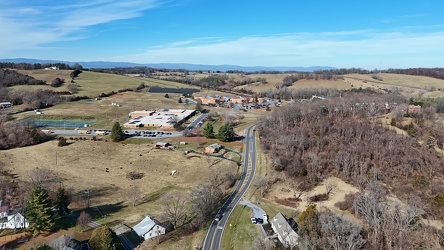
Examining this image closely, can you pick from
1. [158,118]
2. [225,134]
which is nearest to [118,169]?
[225,134]

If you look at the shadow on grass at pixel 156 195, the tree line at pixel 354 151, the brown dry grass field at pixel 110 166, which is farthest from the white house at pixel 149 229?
the tree line at pixel 354 151

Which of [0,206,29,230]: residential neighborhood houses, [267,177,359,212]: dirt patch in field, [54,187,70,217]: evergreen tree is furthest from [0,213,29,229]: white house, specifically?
[267,177,359,212]: dirt patch in field

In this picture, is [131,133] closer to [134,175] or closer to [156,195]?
[134,175]

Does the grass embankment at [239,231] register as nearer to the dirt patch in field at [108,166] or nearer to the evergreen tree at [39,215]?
the dirt patch in field at [108,166]

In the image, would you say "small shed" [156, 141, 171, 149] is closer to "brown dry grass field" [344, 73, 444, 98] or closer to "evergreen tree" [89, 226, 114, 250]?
"evergreen tree" [89, 226, 114, 250]

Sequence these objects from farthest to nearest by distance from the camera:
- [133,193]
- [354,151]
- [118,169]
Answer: [354,151] < [118,169] < [133,193]

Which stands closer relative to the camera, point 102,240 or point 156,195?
point 102,240
